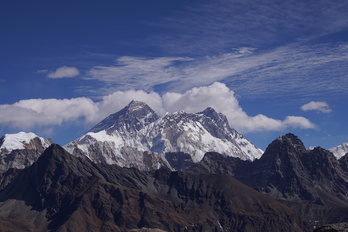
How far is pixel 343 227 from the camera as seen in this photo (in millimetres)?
83938

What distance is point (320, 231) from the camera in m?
83.1

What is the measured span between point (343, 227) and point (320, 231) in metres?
3.63
